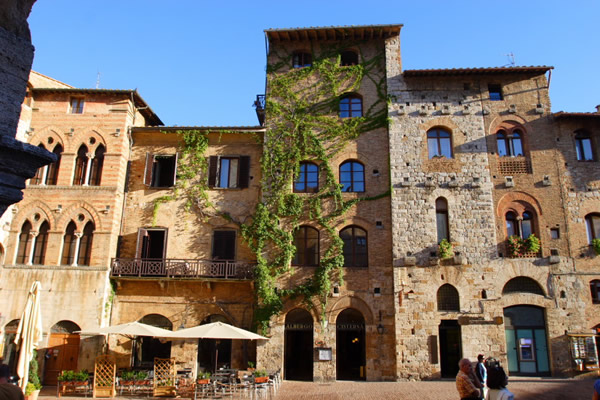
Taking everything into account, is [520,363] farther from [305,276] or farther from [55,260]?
[55,260]

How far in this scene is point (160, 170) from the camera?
2259 centimetres

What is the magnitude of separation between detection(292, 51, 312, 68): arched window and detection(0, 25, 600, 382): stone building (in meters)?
0.25

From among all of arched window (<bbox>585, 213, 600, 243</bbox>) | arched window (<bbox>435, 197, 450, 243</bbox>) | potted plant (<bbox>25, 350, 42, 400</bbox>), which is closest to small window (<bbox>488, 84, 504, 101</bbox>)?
arched window (<bbox>435, 197, 450, 243</bbox>)

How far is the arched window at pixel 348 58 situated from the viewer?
23219 millimetres

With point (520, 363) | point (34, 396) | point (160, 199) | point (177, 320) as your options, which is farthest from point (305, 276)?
point (34, 396)

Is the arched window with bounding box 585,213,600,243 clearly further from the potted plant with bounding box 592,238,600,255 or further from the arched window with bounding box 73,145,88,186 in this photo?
the arched window with bounding box 73,145,88,186

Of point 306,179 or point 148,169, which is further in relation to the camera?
point 148,169

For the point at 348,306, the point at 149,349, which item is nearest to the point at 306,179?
the point at 348,306

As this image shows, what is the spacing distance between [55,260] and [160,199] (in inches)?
200

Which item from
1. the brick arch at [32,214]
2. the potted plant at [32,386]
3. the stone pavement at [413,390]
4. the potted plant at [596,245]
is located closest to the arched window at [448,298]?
the stone pavement at [413,390]

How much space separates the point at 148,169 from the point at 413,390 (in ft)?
47.9

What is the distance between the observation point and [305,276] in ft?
66.8

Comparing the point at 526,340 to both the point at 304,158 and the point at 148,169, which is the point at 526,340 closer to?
the point at 304,158

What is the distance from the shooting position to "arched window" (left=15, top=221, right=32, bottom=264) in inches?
816
